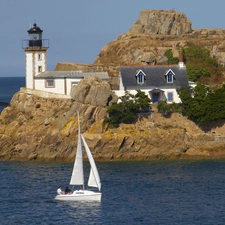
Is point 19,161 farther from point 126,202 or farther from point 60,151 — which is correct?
point 126,202

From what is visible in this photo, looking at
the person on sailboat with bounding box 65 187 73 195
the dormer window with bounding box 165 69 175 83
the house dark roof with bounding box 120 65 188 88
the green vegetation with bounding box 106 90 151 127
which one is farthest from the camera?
the dormer window with bounding box 165 69 175 83

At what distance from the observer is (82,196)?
65000 millimetres

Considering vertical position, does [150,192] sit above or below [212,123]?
below

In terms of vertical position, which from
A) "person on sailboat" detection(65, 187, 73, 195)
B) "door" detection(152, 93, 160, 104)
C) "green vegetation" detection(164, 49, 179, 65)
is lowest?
"person on sailboat" detection(65, 187, 73, 195)

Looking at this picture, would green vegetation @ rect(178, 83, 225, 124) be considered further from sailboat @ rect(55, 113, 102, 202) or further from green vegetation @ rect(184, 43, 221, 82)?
sailboat @ rect(55, 113, 102, 202)

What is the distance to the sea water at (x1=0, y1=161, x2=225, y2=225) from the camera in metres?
59.8

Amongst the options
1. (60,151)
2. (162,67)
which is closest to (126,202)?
(60,151)

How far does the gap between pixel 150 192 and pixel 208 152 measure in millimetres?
15960

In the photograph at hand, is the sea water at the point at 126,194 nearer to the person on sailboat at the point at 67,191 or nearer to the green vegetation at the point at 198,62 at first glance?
the person on sailboat at the point at 67,191

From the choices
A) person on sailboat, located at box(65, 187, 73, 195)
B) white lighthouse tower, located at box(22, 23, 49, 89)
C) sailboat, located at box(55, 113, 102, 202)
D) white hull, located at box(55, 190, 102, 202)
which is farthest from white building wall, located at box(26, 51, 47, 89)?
white hull, located at box(55, 190, 102, 202)

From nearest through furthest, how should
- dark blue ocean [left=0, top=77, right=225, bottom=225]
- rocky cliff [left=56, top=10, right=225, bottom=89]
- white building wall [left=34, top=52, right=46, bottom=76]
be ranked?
dark blue ocean [left=0, top=77, right=225, bottom=225], white building wall [left=34, top=52, right=46, bottom=76], rocky cliff [left=56, top=10, right=225, bottom=89]

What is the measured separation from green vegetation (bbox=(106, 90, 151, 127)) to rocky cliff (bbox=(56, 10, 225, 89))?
5291 millimetres

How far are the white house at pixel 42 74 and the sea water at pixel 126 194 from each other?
1007 cm

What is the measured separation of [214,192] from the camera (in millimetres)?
67188
